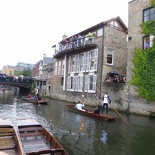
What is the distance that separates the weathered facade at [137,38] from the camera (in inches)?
649

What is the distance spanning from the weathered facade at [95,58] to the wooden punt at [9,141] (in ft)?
44.6

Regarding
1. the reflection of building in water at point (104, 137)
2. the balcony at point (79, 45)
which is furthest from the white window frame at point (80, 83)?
the reflection of building in water at point (104, 137)

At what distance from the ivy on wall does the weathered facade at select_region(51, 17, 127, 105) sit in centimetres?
299

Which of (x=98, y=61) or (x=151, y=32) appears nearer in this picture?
(x=151, y=32)

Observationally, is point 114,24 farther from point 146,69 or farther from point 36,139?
point 36,139

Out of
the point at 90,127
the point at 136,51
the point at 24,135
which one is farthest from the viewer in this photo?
the point at 136,51

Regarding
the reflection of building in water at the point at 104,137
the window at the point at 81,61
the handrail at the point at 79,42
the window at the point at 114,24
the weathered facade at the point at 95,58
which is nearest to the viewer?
the reflection of building in water at the point at 104,137

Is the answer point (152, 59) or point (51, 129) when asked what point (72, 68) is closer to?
point (152, 59)

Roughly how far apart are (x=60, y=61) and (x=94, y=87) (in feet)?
37.9

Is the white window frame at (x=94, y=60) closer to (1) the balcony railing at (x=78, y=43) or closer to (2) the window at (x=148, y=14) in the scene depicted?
(1) the balcony railing at (x=78, y=43)

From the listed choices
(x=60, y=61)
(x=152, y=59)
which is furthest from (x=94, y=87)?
(x=60, y=61)

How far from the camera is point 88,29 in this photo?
2483 centimetres

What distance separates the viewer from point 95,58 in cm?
2323

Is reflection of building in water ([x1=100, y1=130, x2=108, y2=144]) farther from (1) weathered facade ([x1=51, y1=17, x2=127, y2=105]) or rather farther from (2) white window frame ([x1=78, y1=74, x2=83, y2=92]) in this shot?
(2) white window frame ([x1=78, y1=74, x2=83, y2=92])
